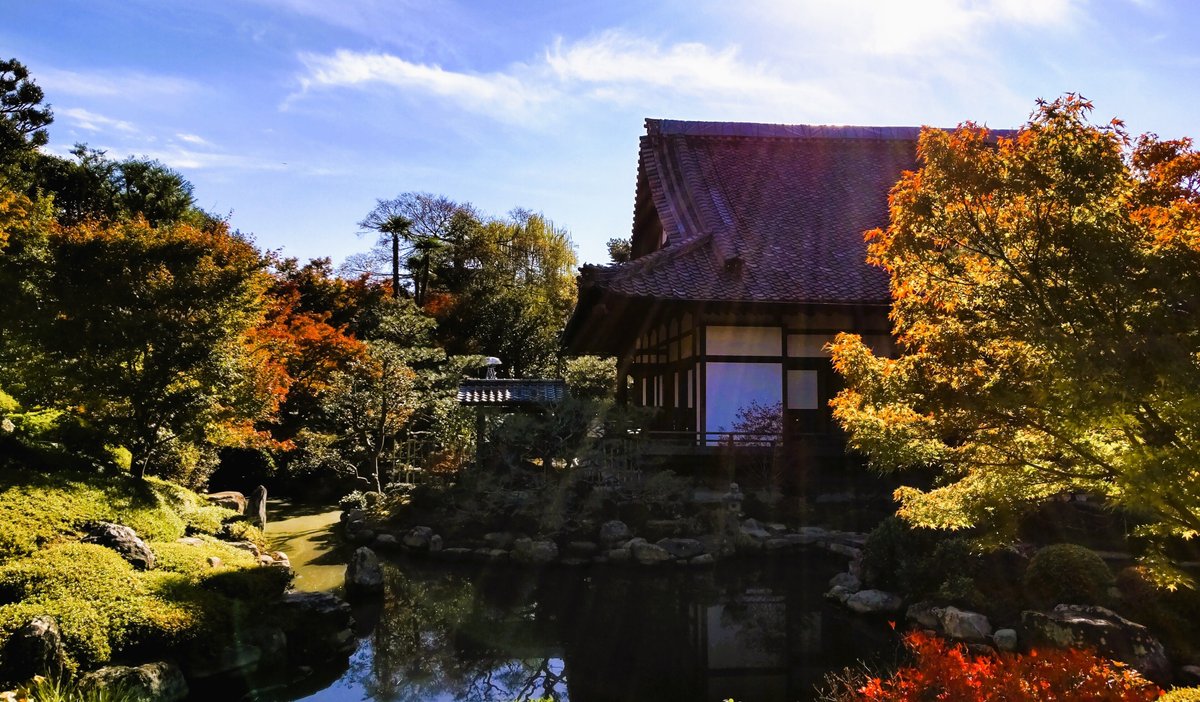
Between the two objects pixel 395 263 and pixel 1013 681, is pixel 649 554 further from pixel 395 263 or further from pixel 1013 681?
pixel 395 263

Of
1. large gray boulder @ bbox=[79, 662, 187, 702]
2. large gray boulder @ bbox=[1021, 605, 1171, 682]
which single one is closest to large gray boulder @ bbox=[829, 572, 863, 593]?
large gray boulder @ bbox=[1021, 605, 1171, 682]

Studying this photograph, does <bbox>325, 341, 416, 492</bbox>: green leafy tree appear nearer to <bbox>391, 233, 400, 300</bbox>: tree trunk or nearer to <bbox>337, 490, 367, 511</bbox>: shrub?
<bbox>337, 490, 367, 511</bbox>: shrub

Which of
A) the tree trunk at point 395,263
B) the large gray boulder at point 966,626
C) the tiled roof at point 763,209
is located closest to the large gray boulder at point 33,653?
the large gray boulder at point 966,626

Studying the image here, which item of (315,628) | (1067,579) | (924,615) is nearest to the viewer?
(1067,579)

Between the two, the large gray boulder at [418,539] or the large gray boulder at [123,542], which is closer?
the large gray boulder at [123,542]

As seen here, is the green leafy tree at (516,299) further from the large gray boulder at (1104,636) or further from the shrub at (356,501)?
the large gray boulder at (1104,636)

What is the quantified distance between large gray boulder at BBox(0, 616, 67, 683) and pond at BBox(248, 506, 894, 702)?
1.52 m

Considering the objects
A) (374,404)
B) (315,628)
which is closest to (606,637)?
(315,628)

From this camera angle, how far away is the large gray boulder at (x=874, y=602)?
805 cm

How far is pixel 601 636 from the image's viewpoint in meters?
7.68

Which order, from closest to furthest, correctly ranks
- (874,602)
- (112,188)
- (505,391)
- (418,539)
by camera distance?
1. (874,602)
2. (418,539)
3. (505,391)
4. (112,188)

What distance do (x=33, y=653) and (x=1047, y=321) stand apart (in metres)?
7.17

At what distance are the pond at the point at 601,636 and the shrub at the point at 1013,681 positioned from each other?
98.0 inches

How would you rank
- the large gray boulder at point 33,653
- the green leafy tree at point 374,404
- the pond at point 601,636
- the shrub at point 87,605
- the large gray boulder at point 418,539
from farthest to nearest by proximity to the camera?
the green leafy tree at point 374,404
the large gray boulder at point 418,539
the pond at point 601,636
the shrub at point 87,605
the large gray boulder at point 33,653
